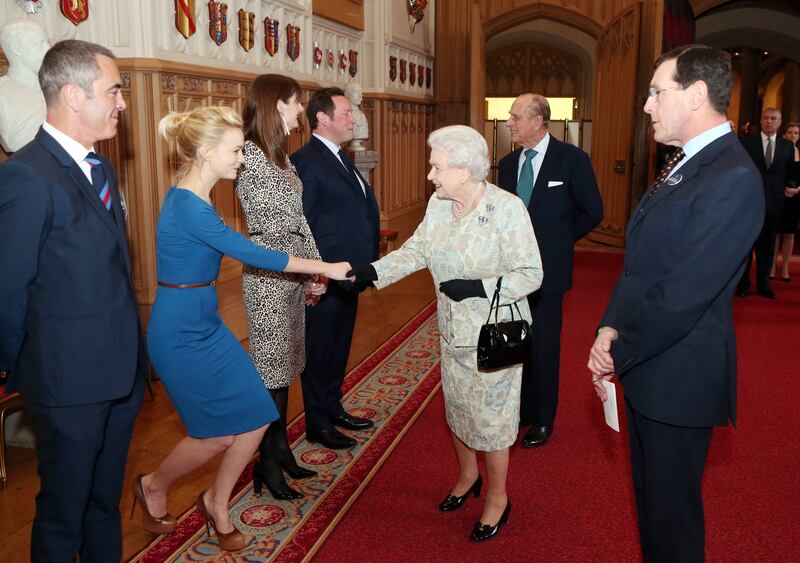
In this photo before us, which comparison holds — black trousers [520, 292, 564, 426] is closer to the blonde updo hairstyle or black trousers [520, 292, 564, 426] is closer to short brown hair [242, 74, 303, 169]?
short brown hair [242, 74, 303, 169]

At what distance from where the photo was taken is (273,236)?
3.37 m

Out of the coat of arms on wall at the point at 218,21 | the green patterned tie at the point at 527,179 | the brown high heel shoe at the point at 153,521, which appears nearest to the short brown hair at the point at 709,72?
the green patterned tie at the point at 527,179

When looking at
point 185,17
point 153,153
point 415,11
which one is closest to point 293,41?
point 185,17

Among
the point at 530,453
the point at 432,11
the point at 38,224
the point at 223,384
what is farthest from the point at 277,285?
the point at 432,11

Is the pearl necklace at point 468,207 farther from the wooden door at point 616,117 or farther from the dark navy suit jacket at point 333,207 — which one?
the wooden door at point 616,117

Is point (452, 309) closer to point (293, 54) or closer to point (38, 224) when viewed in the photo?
point (38, 224)

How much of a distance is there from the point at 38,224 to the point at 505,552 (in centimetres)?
220

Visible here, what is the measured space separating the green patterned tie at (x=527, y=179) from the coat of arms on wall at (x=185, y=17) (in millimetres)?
2686

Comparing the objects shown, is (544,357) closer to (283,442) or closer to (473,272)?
(473,272)

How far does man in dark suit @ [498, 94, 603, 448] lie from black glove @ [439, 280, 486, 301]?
1.16 metres

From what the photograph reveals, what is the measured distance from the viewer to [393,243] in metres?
9.56

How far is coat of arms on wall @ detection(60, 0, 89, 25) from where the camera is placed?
4680 mm

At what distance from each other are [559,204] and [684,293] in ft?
6.58

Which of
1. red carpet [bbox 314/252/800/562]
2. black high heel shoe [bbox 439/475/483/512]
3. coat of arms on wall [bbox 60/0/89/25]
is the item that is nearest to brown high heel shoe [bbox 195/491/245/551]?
red carpet [bbox 314/252/800/562]
